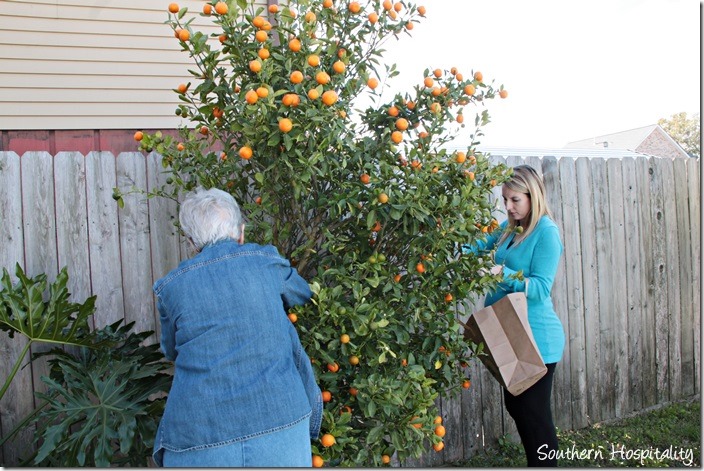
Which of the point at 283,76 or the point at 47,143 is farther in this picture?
the point at 47,143

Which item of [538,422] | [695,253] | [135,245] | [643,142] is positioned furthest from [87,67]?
[643,142]

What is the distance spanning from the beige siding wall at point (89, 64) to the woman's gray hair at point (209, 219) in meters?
2.75

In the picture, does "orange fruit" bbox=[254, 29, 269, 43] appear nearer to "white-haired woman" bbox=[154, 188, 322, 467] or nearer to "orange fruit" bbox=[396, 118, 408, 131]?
"orange fruit" bbox=[396, 118, 408, 131]

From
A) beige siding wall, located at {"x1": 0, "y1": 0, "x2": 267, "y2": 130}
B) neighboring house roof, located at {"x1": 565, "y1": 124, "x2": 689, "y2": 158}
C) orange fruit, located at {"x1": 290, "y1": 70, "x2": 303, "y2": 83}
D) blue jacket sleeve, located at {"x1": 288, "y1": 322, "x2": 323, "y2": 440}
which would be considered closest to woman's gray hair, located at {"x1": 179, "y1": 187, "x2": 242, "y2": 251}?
blue jacket sleeve, located at {"x1": 288, "y1": 322, "x2": 323, "y2": 440}

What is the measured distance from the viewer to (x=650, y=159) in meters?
5.09

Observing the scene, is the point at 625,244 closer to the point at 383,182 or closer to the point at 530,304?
the point at 530,304

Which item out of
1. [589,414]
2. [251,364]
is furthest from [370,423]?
[589,414]

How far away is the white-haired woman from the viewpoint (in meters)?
1.87

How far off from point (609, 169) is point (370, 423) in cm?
343

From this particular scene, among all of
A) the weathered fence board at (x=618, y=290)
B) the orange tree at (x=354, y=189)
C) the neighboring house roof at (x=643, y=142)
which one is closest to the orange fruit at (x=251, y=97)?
the orange tree at (x=354, y=189)

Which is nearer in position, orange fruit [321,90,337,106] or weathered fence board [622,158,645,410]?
orange fruit [321,90,337,106]

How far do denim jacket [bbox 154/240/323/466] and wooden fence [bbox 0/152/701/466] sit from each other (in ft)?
4.05

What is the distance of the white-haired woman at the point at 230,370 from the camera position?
1.87 metres

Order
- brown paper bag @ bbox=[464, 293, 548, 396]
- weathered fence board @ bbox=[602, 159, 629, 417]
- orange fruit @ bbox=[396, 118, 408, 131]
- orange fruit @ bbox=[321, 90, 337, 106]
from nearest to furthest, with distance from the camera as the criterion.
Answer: orange fruit @ bbox=[321, 90, 337, 106] → orange fruit @ bbox=[396, 118, 408, 131] → brown paper bag @ bbox=[464, 293, 548, 396] → weathered fence board @ bbox=[602, 159, 629, 417]
